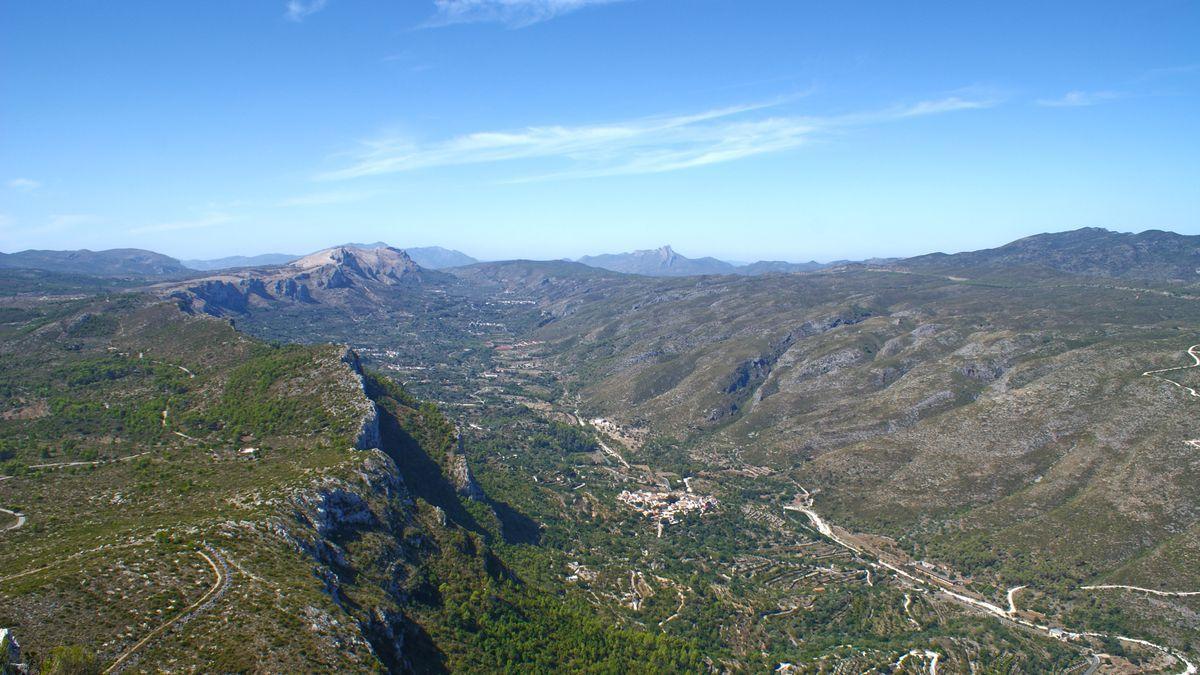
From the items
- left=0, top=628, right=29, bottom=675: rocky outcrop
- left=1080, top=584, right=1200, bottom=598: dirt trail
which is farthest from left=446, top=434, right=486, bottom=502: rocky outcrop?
left=1080, top=584, right=1200, bottom=598: dirt trail

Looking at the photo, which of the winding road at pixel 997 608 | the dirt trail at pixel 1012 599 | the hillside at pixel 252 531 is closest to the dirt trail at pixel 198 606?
the hillside at pixel 252 531

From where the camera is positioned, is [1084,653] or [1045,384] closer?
[1084,653]

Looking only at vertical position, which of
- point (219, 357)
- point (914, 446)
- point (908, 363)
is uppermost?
point (219, 357)

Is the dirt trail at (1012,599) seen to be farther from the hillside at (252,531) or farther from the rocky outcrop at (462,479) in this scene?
the rocky outcrop at (462,479)

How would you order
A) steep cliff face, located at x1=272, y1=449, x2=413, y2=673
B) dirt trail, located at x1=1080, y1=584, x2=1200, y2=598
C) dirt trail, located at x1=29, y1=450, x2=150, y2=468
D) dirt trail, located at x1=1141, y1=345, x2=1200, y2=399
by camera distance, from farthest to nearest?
dirt trail, located at x1=1141, y1=345, x2=1200, y2=399 < dirt trail, located at x1=1080, y1=584, x2=1200, y2=598 < dirt trail, located at x1=29, y1=450, x2=150, y2=468 < steep cliff face, located at x1=272, y1=449, x2=413, y2=673

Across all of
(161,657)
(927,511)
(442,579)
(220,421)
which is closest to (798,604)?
(927,511)

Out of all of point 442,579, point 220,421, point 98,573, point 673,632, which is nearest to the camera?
point 98,573

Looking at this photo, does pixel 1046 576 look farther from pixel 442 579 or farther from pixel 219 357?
pixel 219 357

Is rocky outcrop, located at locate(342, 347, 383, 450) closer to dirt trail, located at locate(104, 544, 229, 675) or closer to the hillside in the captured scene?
the hillside

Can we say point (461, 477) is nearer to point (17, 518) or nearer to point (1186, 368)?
point (17, 518)
